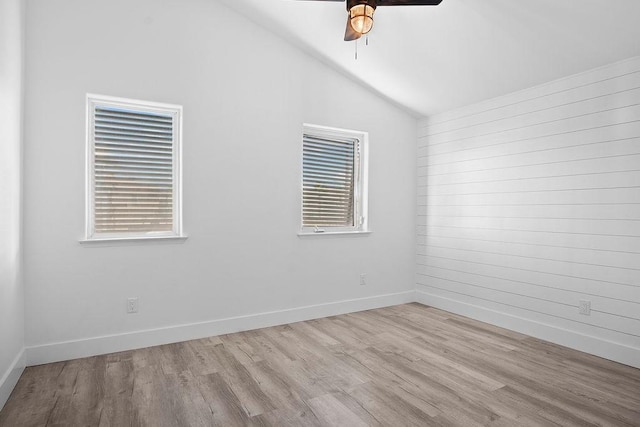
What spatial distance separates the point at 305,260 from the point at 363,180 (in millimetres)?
1301

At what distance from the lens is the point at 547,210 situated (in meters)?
3.62

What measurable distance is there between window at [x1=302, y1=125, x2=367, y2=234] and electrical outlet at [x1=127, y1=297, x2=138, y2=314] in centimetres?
188

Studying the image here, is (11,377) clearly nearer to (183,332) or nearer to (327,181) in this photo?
(183,332)

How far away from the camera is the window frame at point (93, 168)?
125 inches

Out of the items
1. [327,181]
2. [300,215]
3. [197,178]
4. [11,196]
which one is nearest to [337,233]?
[300,215]

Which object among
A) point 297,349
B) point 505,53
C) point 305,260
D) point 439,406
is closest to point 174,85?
point 305,260

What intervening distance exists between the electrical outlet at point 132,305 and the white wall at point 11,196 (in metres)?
0.73

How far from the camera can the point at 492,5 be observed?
2867mm

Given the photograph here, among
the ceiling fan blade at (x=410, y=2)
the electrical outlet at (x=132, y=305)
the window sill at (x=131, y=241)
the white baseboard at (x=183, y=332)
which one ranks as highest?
the ceiling fan blade at (x=410, y=2)

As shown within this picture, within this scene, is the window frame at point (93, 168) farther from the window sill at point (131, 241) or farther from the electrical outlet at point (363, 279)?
the electrical outlet at point (363, 279)

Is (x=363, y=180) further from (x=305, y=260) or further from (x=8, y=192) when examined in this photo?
(x=8, y=192)

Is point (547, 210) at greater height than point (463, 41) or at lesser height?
lesser

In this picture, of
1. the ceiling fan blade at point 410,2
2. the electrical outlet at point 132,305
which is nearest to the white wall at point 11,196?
the electrical outlet at point 132,305

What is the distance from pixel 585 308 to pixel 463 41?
8.63ft
